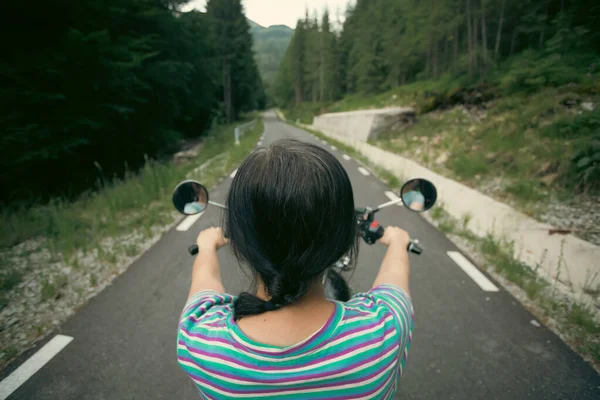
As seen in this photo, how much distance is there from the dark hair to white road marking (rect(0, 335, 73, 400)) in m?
2.48

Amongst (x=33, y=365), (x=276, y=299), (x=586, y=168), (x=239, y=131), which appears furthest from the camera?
(x=239, y=131)

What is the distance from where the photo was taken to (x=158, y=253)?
451cm

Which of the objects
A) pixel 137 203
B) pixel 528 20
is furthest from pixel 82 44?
pixel 528 20

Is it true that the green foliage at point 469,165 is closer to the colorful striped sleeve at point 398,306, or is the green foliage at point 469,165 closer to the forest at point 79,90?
the colorful striped sleeve at point 398,306

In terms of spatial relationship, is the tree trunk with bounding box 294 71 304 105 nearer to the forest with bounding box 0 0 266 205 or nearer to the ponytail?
the forest with bounding box 0 0 266 205

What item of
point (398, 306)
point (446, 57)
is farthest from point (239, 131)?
point (446, 57)

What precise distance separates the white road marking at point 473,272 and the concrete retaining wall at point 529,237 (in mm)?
577

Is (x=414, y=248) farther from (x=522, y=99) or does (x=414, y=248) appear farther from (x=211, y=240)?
(x=522, y=99)

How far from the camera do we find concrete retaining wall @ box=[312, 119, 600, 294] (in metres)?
3.60

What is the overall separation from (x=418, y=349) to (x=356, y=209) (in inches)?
67.3

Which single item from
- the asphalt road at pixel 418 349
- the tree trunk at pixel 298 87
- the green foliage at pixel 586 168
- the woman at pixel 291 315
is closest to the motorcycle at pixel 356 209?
the woman at pixel 291 315

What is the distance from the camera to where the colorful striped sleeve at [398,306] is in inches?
39.6

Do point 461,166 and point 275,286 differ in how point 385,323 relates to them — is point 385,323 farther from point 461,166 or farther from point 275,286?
point 461,166

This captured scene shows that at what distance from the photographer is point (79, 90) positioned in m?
8.63
